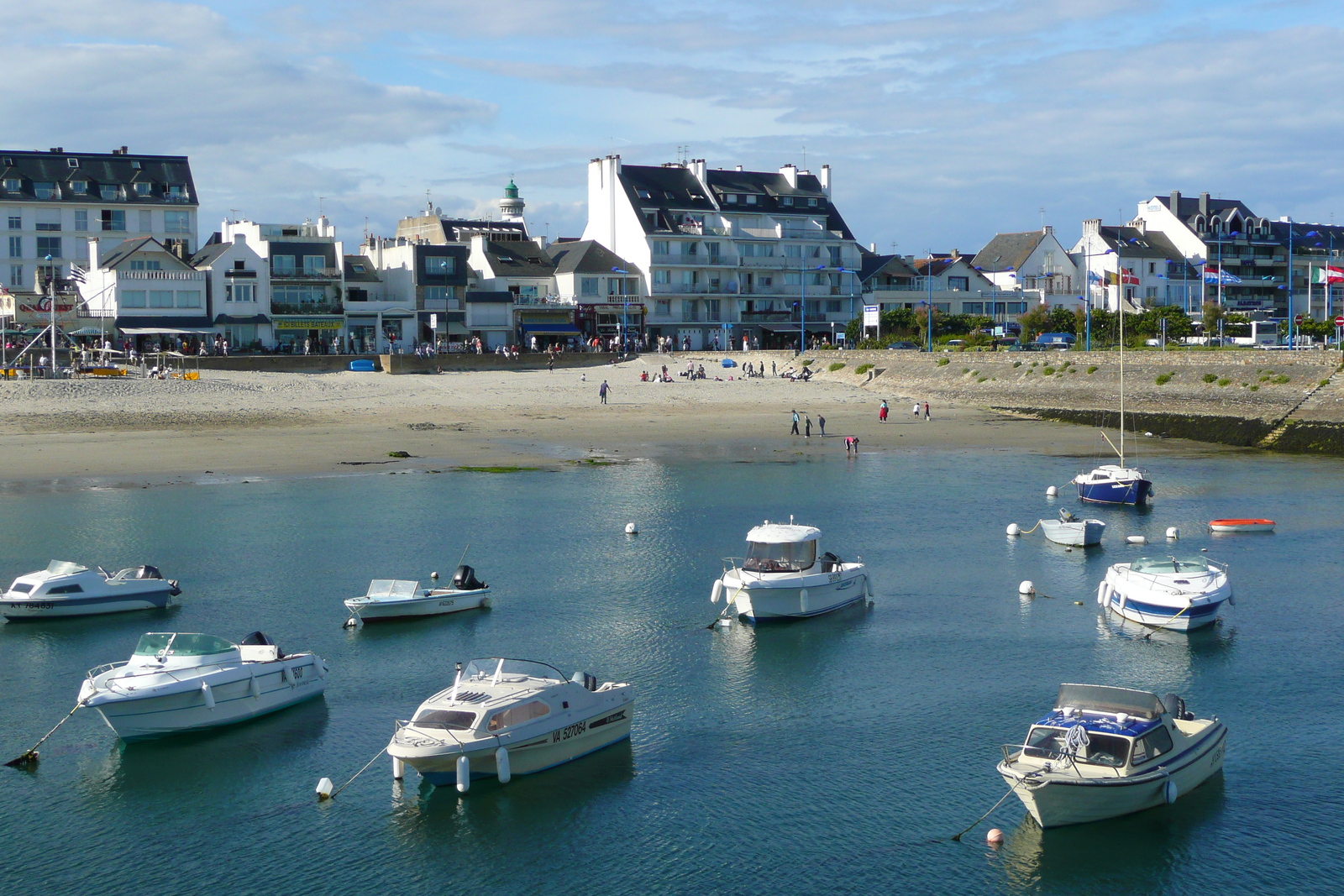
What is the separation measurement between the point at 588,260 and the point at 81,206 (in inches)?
1591

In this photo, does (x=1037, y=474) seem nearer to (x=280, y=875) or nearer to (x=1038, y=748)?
(x=1038, y=748)

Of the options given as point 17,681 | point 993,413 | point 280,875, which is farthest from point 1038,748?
point 993,413

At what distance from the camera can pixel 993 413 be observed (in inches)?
3019

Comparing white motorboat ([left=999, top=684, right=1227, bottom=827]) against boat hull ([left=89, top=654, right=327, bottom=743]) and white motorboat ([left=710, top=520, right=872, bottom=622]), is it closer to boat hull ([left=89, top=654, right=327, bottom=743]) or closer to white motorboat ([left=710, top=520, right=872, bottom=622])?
white motorboat ([left=710, top=520, right=872, bottom=622])

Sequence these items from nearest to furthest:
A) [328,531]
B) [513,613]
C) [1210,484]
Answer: [513,613] → [328,531] → [1210,484]

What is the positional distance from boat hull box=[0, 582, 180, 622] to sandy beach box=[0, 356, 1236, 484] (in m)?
19.1

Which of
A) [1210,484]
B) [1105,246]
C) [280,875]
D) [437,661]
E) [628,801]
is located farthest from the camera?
[1105,246]

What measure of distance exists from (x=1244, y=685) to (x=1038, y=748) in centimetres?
824

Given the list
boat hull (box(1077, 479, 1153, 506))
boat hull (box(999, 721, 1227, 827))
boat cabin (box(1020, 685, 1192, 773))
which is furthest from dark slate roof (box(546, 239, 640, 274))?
boat hull (box(999, 721, 1227, 827))

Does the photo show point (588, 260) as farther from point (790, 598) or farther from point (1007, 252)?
point (790, 598)

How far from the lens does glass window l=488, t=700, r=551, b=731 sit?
21016mm

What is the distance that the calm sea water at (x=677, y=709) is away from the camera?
727 inches

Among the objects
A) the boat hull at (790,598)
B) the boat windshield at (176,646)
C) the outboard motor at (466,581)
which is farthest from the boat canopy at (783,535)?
the boat windshield at (176,646)

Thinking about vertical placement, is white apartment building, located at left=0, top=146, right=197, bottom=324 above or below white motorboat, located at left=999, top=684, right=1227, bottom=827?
above
